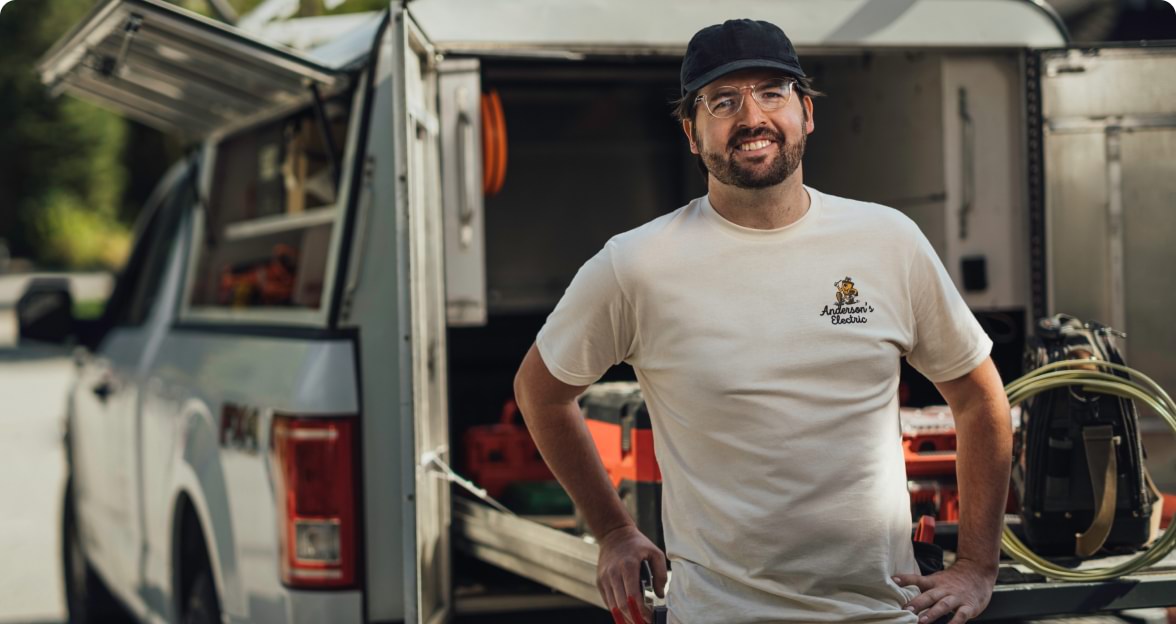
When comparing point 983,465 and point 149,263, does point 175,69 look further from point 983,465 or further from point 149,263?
point 983,465

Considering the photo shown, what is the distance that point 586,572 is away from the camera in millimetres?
3182

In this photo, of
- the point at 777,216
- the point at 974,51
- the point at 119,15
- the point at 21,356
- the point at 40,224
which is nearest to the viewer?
the point at 777,216

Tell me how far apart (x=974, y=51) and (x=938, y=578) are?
83.8 inches

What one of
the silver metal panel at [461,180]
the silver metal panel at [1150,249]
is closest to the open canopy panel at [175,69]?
the silver metal panel at [461,180]

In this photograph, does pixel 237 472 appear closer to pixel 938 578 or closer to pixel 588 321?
pixel 588 321

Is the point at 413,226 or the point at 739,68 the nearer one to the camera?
the point at 739,68

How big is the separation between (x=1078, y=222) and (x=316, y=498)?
2378 millimetres

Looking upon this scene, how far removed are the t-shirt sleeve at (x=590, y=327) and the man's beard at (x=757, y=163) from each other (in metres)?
0.25

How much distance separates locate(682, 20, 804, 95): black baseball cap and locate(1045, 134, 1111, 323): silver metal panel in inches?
75.3

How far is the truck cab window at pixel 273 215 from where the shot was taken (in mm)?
4188

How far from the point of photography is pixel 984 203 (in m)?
4.13

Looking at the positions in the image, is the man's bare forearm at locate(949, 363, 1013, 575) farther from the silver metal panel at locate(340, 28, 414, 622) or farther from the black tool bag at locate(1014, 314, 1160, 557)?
the silver metal panel at locate(340, 28, 414, 622)

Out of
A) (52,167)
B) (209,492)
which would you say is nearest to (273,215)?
(209,492)

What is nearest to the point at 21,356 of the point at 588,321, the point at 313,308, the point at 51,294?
the point at 51,294
